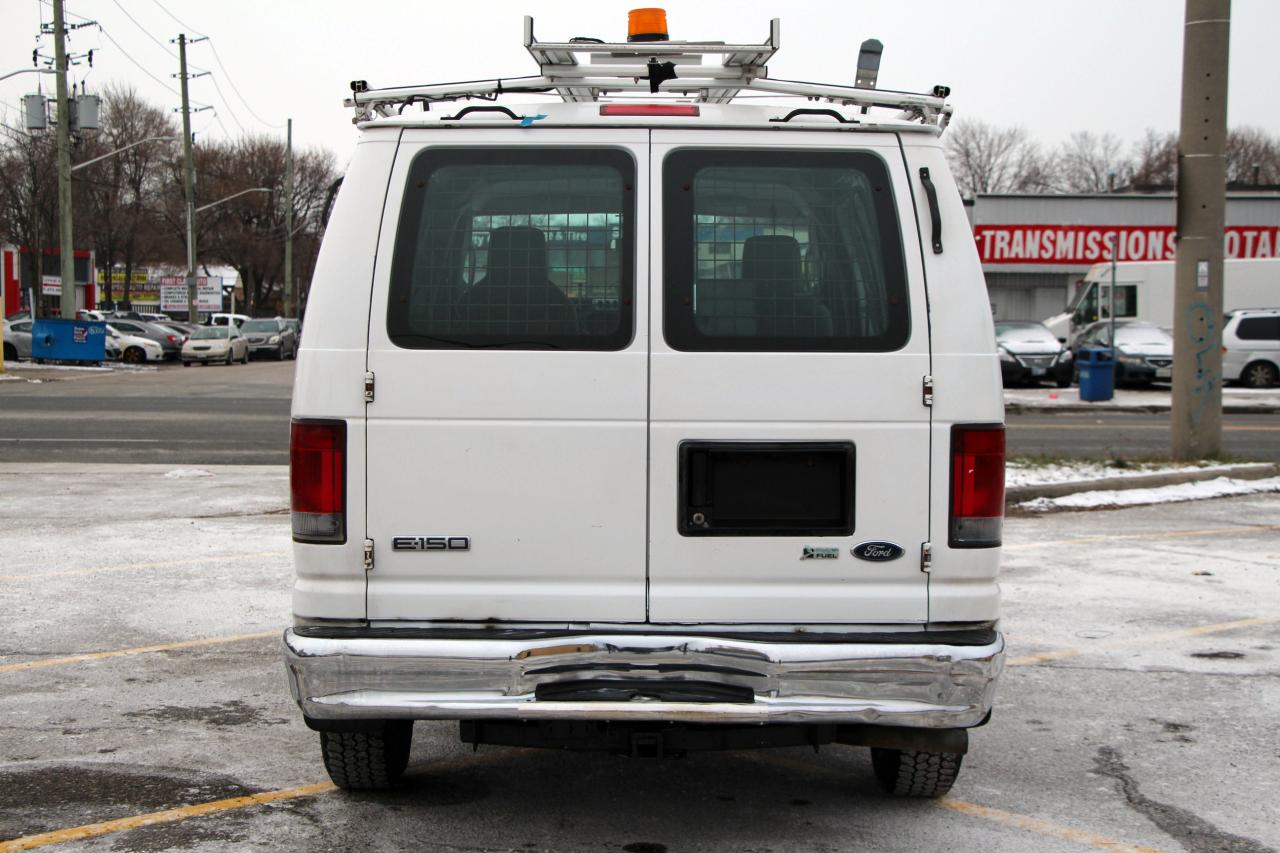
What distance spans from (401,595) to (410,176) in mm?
1264

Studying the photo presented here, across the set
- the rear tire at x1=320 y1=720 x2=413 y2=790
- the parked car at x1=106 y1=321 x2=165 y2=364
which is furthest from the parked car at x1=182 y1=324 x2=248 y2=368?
the rear tire at x1=320 y1=720 x2=413 y2=790

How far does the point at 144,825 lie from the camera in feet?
14.8

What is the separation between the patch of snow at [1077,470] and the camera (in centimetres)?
1303

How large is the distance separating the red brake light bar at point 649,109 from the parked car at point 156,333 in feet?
139

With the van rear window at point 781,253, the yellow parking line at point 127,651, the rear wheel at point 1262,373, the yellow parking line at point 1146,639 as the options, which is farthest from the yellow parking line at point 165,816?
the rear wheel at point 1262,373

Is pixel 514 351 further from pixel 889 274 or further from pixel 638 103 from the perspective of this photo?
pixel 889 274

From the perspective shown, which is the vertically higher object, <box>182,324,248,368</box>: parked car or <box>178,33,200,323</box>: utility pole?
<box>178,33,200,323</box>: utility pole

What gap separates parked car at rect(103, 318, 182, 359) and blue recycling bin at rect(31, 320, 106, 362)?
468cm

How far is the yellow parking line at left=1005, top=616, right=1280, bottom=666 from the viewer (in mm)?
6996

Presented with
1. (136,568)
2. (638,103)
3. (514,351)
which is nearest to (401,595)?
(514,351)

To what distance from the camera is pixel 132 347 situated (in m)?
42.9

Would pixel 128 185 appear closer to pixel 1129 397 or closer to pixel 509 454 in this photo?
pixel 1129 397

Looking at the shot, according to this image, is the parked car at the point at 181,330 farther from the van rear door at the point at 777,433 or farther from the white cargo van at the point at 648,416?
the van rear door at the point at 777,433

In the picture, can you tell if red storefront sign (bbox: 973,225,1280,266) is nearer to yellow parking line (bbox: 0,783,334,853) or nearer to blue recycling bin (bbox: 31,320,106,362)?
blue recycling bin (bbox: 31,320,106,362)
